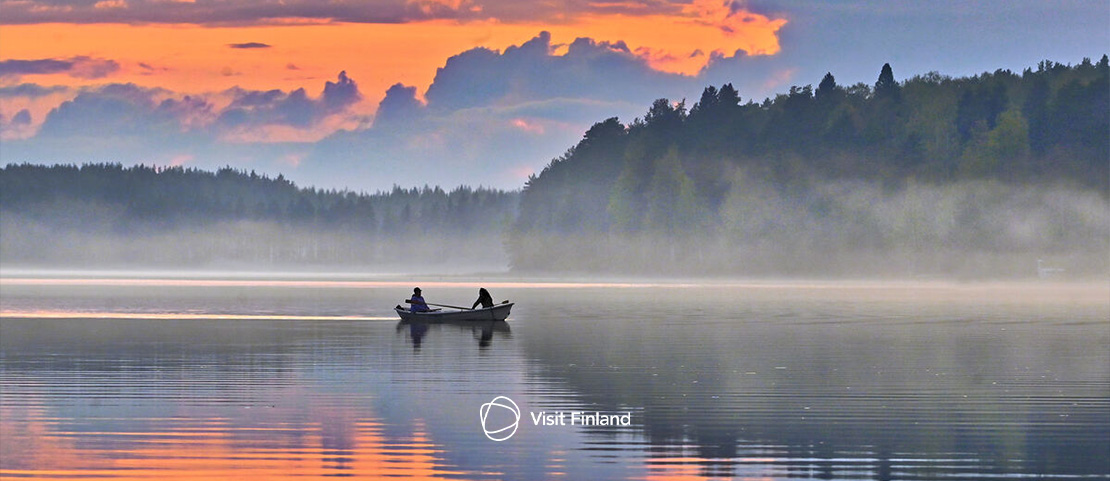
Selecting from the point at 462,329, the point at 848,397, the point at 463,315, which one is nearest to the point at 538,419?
the point at 848,397

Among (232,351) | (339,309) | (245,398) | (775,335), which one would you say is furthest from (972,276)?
(245,398)

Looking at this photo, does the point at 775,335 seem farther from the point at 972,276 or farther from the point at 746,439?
the point at 972,276

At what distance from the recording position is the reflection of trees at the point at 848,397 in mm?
24125

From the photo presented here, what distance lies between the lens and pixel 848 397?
32031mm

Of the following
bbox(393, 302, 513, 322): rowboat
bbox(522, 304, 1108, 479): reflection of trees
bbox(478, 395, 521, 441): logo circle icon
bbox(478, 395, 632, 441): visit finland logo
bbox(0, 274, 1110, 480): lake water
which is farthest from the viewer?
bbox(393, 302, 513, 322): rowboat

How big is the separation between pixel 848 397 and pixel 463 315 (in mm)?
34489

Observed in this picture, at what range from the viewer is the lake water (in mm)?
23281

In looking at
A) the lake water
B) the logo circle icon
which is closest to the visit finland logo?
the logo circle icon

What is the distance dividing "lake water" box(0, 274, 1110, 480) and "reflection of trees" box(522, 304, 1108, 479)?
0.09m

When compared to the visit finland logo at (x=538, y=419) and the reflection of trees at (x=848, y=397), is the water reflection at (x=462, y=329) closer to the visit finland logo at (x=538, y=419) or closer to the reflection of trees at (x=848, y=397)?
the reflection of trees at (x=848, y=397)

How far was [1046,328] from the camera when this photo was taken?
6031cm

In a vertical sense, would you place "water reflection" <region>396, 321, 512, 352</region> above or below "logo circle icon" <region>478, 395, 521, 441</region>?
above

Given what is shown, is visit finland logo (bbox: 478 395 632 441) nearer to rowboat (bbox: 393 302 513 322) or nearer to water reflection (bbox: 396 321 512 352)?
water reflection (bbox: 396 321 512 352)

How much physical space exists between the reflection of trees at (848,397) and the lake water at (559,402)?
0.09 metres
